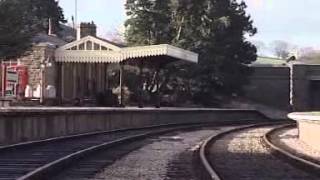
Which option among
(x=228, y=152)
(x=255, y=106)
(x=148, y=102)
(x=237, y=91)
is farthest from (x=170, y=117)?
(x=255, y=106)

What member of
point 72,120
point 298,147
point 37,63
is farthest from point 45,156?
point 37,63

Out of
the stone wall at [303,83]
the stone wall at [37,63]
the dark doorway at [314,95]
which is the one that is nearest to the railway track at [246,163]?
the stone wall at [37,63]

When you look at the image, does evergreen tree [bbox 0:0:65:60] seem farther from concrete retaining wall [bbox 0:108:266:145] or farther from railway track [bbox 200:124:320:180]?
railway track [bbox 200:124:320:180]

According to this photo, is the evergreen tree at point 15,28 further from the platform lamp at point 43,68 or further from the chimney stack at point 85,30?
the chimney stack at point 85,30

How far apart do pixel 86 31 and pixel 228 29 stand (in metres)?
16.1

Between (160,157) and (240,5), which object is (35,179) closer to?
(160,157)

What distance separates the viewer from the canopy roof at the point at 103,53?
1578 inches

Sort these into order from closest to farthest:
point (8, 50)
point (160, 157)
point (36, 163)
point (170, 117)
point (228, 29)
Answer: point (36, 163) → point (160, 157) → point (8, 50) → point (170, 117) → point (228, 29)

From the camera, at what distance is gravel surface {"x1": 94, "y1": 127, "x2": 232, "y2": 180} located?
46.9 feet

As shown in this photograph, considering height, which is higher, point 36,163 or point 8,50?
point 8,50

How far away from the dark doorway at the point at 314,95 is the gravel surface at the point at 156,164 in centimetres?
5823

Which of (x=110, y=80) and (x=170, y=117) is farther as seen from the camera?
(x=110, y=80)

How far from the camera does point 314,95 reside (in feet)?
271

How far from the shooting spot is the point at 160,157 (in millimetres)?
19000
